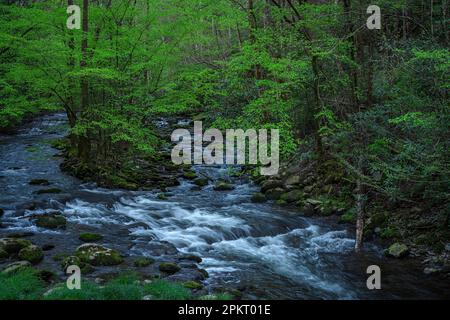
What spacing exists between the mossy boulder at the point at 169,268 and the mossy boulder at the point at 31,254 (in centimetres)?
278

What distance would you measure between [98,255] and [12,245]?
6.83 ft

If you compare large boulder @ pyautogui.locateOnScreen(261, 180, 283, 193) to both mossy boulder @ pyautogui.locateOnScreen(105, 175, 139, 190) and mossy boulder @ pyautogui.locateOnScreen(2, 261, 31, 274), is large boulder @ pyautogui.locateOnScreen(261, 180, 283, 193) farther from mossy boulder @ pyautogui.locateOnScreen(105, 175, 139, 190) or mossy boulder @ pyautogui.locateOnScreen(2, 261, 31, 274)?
mossy boulder @ pyautogui.locateOnScreen(2, 261, 31, 274)

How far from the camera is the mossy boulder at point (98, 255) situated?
948 centimetres

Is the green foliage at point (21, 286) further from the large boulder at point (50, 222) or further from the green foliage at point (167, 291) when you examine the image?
the large boulder at point (50, 222)

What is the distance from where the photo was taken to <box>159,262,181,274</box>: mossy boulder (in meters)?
9.35

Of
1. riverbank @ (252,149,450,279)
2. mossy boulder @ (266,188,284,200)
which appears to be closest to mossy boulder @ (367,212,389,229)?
riverbank @ (252,149,450,279)

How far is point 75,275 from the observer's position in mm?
8531

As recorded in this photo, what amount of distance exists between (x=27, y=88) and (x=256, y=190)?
402 inches

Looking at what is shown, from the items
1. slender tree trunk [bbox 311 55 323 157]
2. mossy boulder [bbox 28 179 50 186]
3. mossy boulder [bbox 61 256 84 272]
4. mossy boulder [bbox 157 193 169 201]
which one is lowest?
mossy boulder [bbox 157 193 169 201]

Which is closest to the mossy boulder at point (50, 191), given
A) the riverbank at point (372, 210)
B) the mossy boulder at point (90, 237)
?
the mossy boulder at point (90, 237)

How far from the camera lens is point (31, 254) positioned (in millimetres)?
9438

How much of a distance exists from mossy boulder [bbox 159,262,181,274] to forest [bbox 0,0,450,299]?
35 mm
